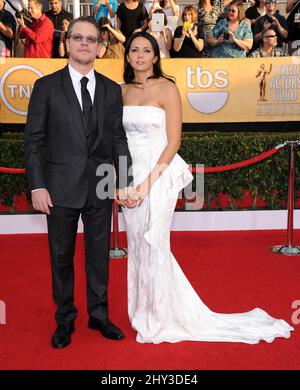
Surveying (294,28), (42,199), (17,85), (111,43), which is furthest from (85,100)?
(294,28)

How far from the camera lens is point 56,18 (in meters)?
7.68

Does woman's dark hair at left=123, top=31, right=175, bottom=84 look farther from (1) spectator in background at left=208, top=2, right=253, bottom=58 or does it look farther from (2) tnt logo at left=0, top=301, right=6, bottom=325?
(1) spectator in background at left=208, top=2, right=253, bottom=58

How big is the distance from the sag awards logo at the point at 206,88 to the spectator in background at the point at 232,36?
660mm

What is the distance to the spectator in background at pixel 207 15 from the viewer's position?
25.2ft

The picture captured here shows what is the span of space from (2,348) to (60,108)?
148 centimetres

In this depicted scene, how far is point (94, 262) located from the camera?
3.34 m

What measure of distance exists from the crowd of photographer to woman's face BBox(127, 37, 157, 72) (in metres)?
4.33

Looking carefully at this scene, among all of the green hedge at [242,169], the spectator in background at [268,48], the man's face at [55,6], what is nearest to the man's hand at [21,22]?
the man's face at [55,6]

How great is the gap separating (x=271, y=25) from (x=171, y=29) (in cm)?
142

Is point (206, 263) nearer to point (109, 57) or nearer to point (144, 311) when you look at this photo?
point (144, 311)

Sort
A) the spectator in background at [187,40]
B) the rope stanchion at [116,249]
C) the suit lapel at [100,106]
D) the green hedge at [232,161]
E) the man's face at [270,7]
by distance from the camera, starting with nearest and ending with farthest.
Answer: the suit lapel at [100,106]
the rope stanchion at [116,249]
the green hedge at [232,161]
the spectator in background at [187,40]
the man's face at [270,7]

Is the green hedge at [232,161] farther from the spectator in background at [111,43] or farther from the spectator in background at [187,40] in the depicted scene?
the spectator in background at [111,43]

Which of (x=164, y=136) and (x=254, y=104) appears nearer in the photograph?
(x=164, y=136)
